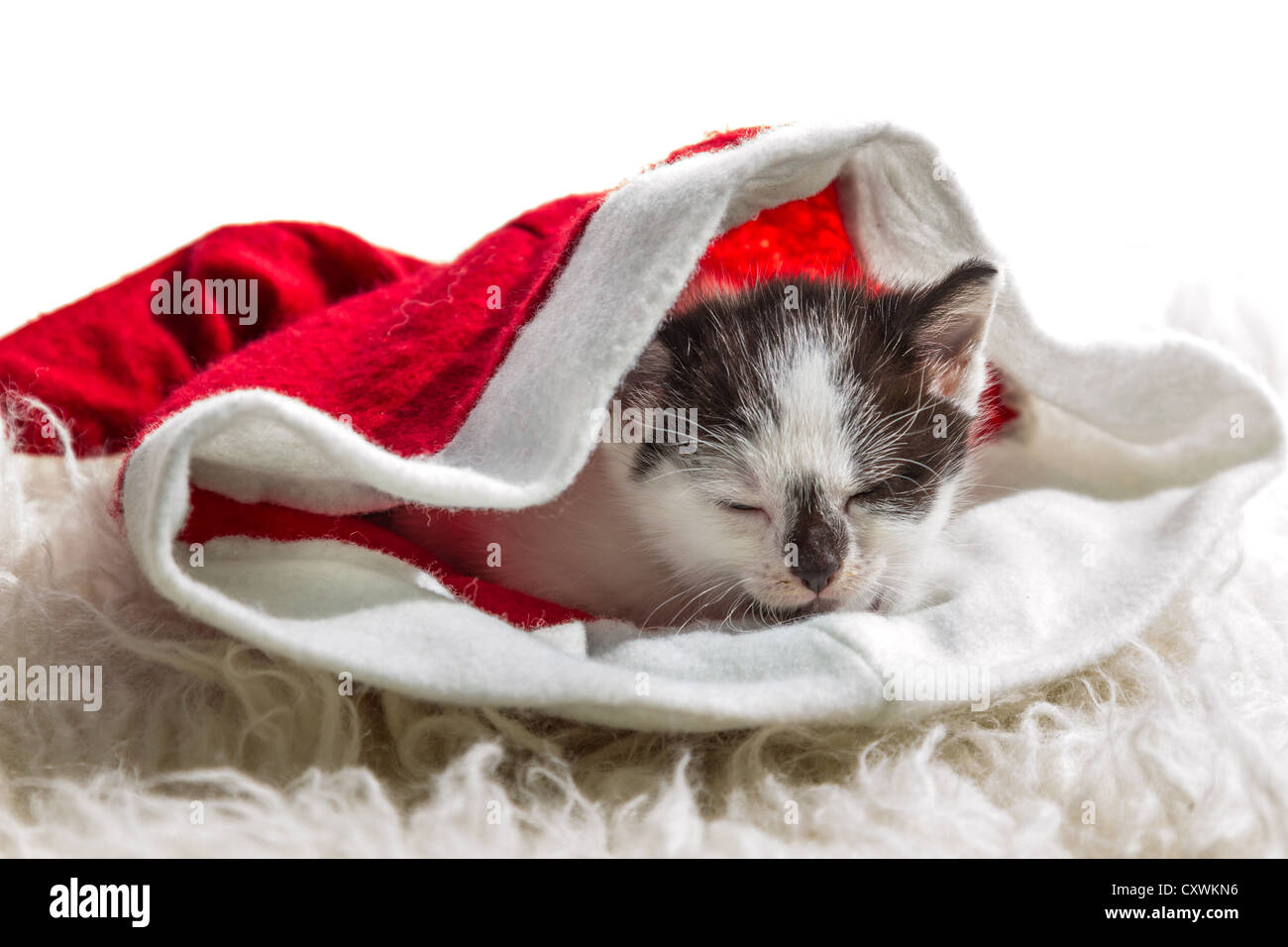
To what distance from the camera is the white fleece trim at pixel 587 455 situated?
0.82m

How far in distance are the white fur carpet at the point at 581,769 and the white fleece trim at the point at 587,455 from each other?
51 mm

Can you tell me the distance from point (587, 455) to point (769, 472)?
21 centimetres

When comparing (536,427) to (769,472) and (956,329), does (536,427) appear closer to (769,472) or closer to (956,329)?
(769,472)

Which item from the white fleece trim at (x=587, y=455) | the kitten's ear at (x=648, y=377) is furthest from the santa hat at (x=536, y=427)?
the kitten's ear at (x=648, y=377)

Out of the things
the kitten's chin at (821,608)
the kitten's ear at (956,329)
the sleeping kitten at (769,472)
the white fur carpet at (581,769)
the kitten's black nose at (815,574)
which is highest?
the kitten's ear at (956,329)

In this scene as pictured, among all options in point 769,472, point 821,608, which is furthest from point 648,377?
point 821,608

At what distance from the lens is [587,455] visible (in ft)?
2.89

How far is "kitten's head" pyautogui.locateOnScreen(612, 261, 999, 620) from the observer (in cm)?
100

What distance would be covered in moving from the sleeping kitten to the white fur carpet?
19cm

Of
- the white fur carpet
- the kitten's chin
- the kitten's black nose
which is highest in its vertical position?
the kitten's black nose

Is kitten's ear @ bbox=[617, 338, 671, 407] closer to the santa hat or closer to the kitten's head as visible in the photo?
the kitten's head

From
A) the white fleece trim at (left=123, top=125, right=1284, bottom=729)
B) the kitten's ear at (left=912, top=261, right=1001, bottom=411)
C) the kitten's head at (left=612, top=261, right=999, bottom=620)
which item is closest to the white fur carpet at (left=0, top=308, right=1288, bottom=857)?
the white fleece trim at (left=123, top=125, right=1284, bottom=729)

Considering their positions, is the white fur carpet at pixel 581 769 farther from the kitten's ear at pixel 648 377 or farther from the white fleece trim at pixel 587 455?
the kitten's ear at pixel 648 377

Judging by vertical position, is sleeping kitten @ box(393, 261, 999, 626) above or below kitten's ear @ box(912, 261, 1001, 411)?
below
